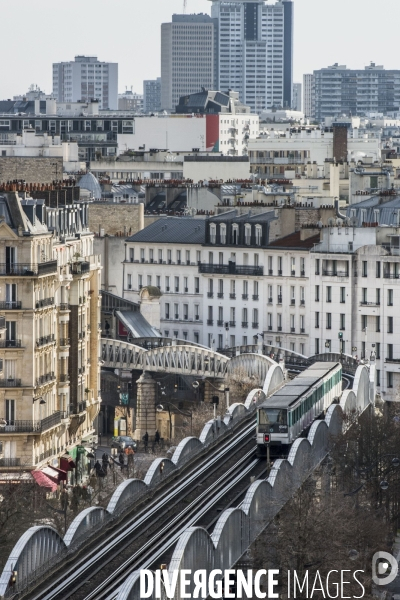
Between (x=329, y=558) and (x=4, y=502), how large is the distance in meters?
13.0

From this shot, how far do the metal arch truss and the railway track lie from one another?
99.7 feet

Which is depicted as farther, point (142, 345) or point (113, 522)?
point (142, 345)

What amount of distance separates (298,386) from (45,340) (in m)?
10.8

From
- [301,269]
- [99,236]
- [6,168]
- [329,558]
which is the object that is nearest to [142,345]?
[301,269]

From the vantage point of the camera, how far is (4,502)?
76188mm

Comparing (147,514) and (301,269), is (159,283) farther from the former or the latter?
(147,514)

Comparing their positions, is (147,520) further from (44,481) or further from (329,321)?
(329,321)

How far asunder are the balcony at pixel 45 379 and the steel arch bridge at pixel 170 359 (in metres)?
26.0

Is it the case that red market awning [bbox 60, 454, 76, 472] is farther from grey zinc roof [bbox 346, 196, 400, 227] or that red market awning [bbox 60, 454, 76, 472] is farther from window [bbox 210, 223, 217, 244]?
window [bbox 210, 223, 217, 244]

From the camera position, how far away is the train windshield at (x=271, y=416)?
3285 inches

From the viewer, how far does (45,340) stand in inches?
3538

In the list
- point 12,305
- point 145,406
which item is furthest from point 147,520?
point 145,406

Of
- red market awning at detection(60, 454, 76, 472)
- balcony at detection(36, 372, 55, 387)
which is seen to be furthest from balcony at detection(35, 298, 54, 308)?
red market awning at detection(60, 454, 76, 472)

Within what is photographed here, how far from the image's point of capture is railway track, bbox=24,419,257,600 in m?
56.0
